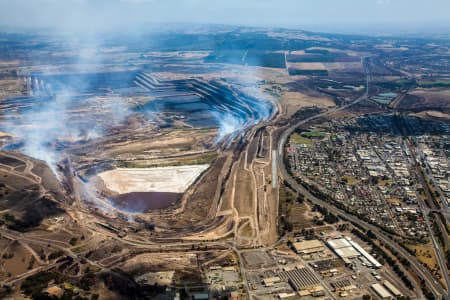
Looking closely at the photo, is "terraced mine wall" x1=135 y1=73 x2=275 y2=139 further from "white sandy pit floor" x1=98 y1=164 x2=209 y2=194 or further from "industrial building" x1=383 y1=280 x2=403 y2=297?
"industrial building" x1=383 y1=280 x2=403 y2=297

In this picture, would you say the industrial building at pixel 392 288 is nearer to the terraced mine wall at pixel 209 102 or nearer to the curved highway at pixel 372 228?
the curved highway at pixel 372 228

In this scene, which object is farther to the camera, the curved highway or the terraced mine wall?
the terraced mine wall

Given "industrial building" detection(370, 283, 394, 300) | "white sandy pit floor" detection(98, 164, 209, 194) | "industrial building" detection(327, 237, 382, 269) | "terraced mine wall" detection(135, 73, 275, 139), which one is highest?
"terraced mine wall" detection(135, 73, 275, 139)

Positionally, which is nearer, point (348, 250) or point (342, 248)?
point (348, 250)

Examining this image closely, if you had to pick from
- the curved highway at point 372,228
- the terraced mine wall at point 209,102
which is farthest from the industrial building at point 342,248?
the terraced mine wall at point 209,102

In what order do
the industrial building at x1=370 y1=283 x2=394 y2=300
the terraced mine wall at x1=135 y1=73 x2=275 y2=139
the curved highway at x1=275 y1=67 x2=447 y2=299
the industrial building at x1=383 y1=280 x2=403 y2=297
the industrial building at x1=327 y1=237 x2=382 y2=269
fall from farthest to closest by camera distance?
the terraced mine wall at x1=135 y1=73 x2=275 y2=139
the industrial building at x1=327 y1=237 x2=382 y2=269
the curved highway at x1=275 y1=67 x2=447 y2=299
the industrial building at x1=383 y1=280 x2=403 y2=297
the industrial building at x1=370 y1=283 x2=394 y2=300

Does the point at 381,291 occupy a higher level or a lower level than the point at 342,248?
lower

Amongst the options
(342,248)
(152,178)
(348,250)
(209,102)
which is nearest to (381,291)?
(348,250)

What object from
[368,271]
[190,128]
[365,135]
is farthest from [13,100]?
[368,271]

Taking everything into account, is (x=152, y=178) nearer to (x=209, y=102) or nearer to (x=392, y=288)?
(x=392, y=288)

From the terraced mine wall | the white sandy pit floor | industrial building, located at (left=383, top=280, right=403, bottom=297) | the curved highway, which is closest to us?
industrial building, located at (left=383, top=280, right=403, bottom=297)

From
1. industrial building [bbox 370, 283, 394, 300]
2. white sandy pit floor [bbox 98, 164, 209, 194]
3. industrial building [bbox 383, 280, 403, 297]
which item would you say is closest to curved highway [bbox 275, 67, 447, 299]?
industrial building [bbox 383, 280, 403, 297]

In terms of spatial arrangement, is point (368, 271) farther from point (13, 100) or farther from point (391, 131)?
point (13, 100)
